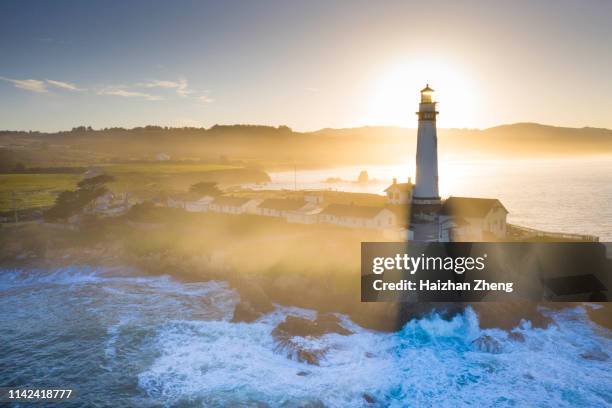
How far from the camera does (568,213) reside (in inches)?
2466

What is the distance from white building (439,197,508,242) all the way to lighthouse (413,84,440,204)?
1.86 meters

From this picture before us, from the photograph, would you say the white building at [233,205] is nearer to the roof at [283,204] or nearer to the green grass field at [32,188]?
the roof at [283,204]

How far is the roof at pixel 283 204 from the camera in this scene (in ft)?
147

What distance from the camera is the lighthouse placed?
1356 inches

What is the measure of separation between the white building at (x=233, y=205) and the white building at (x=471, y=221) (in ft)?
76.3

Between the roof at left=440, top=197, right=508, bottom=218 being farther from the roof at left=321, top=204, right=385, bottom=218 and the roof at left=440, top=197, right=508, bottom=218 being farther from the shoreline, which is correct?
the shoreline

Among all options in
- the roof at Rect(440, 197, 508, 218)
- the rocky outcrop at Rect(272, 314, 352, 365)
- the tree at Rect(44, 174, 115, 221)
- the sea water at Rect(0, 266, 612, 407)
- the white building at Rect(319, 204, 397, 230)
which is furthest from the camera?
the tree at Rect(44, 174, 115, 221)

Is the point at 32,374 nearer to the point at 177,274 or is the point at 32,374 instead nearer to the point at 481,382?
the point at 177,274

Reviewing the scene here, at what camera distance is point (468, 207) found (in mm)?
35031

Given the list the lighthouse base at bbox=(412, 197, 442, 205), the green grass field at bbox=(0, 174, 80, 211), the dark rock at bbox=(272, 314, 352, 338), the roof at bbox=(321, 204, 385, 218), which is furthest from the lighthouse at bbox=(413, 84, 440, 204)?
the green grass field at bbox=(0, 174, 80, 211)

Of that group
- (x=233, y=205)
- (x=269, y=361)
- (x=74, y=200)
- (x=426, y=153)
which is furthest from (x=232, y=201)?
(x=269, y=361)

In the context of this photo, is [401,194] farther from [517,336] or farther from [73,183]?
[73,183]

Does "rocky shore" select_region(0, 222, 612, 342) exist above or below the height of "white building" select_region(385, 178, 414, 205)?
below

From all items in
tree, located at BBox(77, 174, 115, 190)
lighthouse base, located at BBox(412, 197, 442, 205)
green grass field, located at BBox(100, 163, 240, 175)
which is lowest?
lighthouse base, located at BBox(412, 197, 442, 205)
